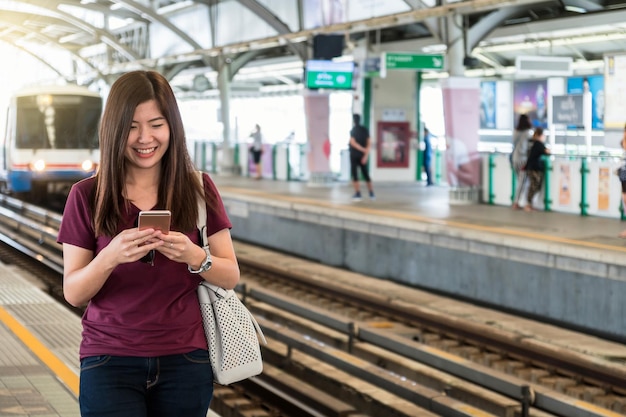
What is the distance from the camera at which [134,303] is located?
2.64m

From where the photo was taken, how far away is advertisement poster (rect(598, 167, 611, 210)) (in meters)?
14.9

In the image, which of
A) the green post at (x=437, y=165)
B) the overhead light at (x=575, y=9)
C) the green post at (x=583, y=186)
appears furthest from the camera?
the green post at (x=437, y=165)

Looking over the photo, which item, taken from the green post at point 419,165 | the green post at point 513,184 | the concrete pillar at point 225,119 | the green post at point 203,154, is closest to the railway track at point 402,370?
the green post at point 513,184

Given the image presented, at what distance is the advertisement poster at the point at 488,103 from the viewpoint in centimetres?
2395

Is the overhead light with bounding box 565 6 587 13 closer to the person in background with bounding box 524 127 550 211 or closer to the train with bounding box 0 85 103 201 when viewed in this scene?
the person in background with bounding box 524 127 550 211

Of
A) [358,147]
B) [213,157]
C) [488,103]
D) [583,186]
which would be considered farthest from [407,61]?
[213,157]

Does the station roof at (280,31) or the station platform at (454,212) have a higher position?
the station roof at (280,31)

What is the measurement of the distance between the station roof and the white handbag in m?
12.1

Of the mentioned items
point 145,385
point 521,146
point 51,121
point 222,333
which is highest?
point 51,121

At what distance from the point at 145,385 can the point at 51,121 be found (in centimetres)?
1904

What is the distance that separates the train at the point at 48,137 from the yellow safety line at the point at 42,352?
42.9 feet

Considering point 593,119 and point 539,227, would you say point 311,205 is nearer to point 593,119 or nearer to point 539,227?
point 539,227

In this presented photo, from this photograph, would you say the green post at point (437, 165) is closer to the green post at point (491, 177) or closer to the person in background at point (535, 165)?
the green post at point (491, 177)

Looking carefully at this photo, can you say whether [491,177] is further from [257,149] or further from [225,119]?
[225,119]
